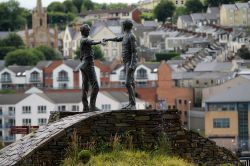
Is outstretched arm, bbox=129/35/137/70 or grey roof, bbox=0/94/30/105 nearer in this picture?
outstretched arm, bbox=129/35/137/70

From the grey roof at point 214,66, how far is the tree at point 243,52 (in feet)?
28.4

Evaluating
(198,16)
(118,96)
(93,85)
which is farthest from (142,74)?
(93,85)

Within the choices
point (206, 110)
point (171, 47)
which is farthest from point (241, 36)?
point (206, 110)

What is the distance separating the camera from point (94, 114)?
23.0 meters

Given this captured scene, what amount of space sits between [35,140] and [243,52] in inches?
4799

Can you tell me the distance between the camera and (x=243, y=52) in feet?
471

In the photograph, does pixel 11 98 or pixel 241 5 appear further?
pixel 241 5

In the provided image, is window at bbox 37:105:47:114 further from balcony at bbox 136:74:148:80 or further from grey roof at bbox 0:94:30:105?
balcony at bbox 136:74:148:80

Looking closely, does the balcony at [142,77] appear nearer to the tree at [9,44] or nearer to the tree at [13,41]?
Result: the tree at [9,44]

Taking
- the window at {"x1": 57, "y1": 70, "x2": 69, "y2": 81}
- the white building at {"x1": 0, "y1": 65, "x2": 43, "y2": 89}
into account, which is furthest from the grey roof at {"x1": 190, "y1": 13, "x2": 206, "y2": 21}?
the window at {"x1": 57, "y1": 70, "x2": 69, "y2": 81}

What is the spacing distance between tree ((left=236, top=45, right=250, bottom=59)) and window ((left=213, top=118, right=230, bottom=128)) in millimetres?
51279

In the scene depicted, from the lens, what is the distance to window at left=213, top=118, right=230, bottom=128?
292 feet

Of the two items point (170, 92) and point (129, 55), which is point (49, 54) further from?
point (129, 55)

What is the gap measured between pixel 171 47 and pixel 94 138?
14836cm
